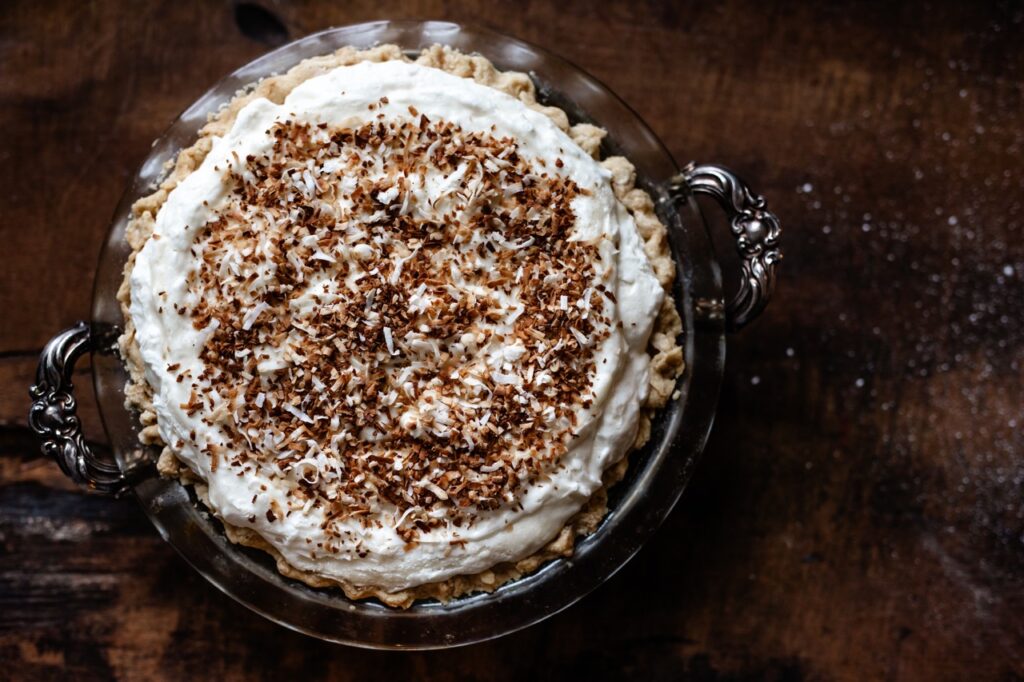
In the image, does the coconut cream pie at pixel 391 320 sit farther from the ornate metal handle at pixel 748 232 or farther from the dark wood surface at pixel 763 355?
the dark wood surface at pixel 763 355

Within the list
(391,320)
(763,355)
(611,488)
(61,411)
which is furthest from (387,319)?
(763,355)

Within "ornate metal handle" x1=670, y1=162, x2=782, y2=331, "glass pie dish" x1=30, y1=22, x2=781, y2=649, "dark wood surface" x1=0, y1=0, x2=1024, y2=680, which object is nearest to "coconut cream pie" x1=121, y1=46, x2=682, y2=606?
"glass pie dish" x1=30, y1=22, x2=781, y2=649

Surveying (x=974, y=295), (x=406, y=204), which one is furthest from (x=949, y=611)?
(x=406, y=204)

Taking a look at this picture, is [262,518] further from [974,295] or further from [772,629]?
[974,295]

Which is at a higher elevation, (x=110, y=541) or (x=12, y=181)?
(x=12, y=181)

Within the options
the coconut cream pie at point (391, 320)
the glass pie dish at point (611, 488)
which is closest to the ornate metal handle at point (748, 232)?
the glass pie dish at point (611, 488)
